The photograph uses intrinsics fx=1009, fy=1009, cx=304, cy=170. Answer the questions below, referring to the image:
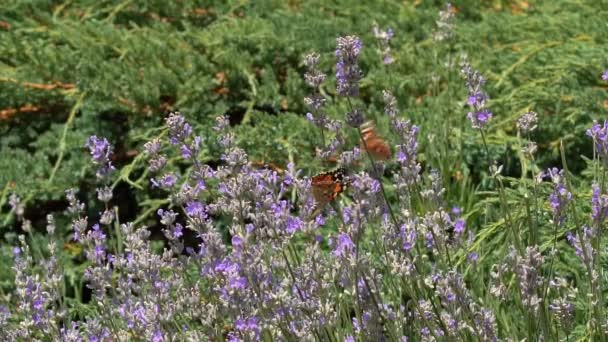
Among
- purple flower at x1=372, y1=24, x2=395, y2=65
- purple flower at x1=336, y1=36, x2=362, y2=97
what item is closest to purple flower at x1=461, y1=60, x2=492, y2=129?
purple flower at x1=336, y1=36, x2=362, y2=97

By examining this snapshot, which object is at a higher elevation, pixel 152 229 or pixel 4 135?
pixel 4 135

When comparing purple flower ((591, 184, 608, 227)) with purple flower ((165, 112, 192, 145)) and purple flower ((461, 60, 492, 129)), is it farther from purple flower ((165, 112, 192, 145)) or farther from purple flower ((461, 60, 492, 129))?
purple flower ((165, 112, 192, 145))

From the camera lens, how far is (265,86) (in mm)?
4113

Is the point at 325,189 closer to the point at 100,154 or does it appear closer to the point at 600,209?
the point at 100,154

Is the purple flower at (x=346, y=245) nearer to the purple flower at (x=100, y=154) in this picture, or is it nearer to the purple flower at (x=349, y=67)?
the purple flower at (x=349, y=67)

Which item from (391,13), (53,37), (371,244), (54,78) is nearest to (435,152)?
(371,244)

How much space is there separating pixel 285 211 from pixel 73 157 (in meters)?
2.25

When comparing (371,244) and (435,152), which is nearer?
(371,244)

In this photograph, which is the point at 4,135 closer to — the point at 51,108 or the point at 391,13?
the point at 51,108

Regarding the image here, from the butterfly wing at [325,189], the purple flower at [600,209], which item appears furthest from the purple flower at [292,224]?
the purple flower at [600,209]

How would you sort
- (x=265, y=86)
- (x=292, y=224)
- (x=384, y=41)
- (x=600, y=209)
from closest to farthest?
(x=600, y=209), (x=292, y=224), (x=384, y=41), (x=265, y=86)

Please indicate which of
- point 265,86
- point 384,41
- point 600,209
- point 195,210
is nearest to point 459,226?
point 600,209

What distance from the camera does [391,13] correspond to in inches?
185

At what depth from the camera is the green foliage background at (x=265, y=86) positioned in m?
3.69
